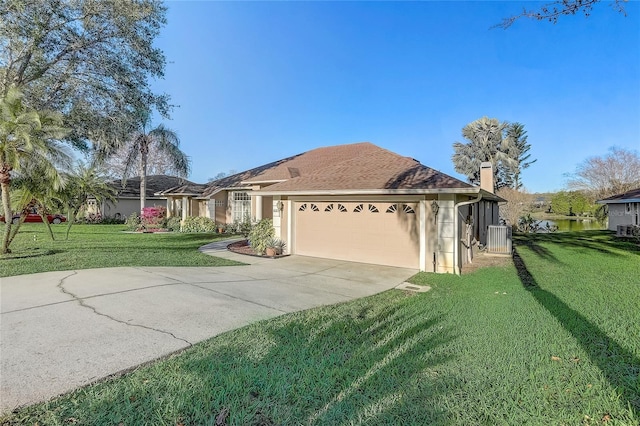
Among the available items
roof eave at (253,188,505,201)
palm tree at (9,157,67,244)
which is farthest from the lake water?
palm tree at (9,157,67,244)

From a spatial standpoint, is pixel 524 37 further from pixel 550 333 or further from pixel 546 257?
pixel 550 333

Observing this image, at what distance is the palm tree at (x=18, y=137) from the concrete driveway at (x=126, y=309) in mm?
4368

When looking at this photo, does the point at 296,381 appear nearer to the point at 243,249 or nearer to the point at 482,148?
the point at 243,249

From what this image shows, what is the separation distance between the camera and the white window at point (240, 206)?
2031 centimetres

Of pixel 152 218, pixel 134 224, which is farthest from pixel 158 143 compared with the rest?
pixel 134 224

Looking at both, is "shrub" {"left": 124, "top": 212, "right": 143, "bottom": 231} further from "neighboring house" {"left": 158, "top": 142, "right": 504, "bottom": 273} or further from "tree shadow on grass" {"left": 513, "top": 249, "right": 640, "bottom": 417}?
"tree shadow on grass" {"left": 513, "top": 249, "right": 640, "bottom": 417}

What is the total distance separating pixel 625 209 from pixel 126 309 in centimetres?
3020

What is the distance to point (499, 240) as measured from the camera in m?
13.3

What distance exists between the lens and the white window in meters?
20.3

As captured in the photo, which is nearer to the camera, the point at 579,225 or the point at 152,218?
the point at 152,218

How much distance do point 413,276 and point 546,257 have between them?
23.0 ft

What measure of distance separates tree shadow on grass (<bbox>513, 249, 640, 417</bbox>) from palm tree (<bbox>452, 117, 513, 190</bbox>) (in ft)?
107

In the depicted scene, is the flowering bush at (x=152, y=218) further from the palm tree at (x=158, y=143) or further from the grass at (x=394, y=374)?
A: the grass at (x=394, y=374)

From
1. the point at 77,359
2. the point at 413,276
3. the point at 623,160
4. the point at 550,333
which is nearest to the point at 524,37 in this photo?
the point at 413,276
